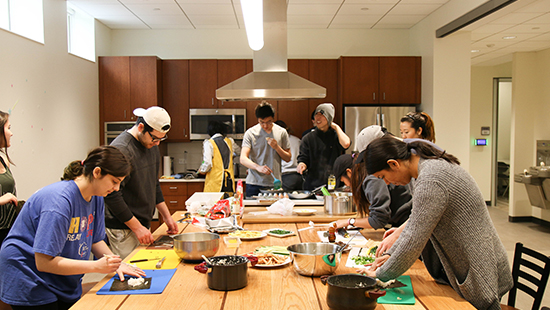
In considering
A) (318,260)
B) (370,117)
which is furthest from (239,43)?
(318,260)

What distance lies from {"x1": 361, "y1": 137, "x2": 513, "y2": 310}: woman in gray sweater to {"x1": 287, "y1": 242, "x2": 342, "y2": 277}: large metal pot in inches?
6.0

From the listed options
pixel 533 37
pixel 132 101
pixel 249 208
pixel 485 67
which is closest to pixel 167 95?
pixel 132 101

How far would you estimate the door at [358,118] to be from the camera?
5.82m

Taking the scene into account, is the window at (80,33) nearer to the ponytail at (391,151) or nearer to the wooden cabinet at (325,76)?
the wooden cabinet at (325,76)

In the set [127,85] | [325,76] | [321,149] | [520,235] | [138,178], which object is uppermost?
[325,76]

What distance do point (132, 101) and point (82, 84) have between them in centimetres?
71

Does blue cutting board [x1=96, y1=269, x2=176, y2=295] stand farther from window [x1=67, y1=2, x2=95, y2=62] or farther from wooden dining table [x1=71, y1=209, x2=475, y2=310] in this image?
window [x1=67, y1=2, x2=95, y2=62]

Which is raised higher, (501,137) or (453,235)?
(501,137)

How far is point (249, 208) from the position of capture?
11.2ft

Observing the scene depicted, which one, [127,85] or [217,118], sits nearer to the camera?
[127,85]

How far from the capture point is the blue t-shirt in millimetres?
1656

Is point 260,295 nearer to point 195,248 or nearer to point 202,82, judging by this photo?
point 195,248

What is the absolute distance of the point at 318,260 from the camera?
68.2 inches

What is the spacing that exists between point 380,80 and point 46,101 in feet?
14.4
